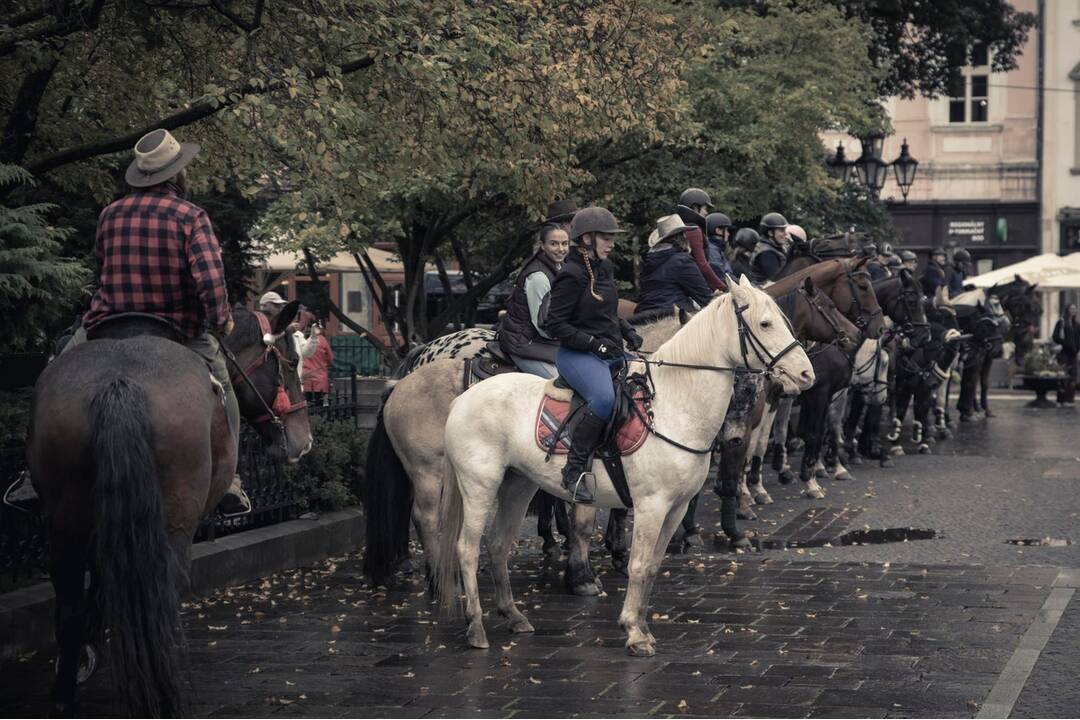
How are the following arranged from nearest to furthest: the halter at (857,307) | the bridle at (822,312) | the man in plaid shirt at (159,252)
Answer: the man in plaid shirt at (159,252) < the bridle at (822,312) < the halter at (857,307)

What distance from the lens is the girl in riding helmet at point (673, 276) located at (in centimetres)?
1255

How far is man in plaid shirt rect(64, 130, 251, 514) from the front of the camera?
25.7ft

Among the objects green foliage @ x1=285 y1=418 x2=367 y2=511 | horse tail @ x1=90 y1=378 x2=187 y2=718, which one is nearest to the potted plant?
green foliage @ x1=285 y1=418 x2=367 y2=511

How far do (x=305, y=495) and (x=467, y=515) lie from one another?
3858mm

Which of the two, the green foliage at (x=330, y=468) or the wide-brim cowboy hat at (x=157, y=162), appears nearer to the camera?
the wide-brim cowboy hat at (x=157, y=162)

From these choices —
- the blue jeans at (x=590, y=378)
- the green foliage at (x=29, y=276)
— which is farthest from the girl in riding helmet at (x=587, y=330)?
the green foliage at (x=29, y=276)

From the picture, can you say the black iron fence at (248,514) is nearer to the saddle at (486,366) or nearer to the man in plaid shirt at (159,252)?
the saddle at (486,366)

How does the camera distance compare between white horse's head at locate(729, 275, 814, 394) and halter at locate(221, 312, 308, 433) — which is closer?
white horse's head at locate(729, 275, 814, 394)

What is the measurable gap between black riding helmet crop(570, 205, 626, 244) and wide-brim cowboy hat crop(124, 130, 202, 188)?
2.43 metres

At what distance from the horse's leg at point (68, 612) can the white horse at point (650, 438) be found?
2382mm

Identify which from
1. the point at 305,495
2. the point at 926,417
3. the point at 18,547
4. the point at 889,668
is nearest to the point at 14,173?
the point at 18,547

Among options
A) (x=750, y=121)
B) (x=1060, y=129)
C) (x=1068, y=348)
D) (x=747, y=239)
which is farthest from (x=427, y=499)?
(x=1060, y=129)

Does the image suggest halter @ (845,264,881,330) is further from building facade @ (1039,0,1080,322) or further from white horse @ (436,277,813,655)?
building facade @ (1039,0,1080,322)

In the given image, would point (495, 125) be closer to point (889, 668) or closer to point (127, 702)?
point (889, 668)
